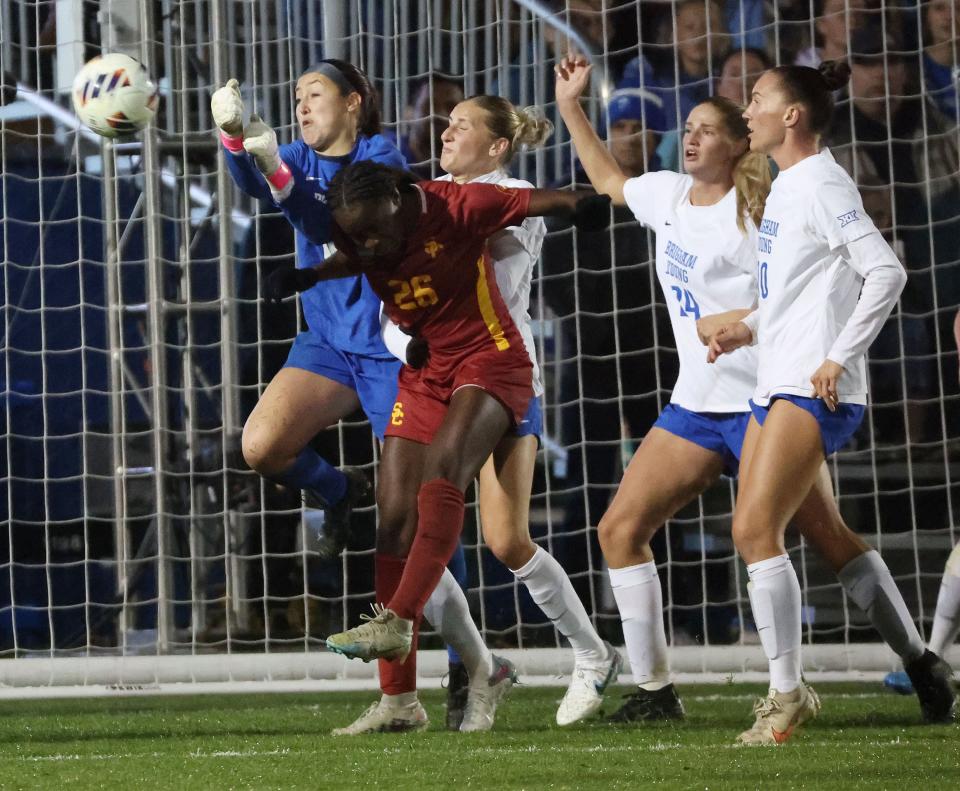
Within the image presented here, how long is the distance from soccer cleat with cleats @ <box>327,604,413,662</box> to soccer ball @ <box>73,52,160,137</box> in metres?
2.05

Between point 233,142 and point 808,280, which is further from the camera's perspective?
point 233,142

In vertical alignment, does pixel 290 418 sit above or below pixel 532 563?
above

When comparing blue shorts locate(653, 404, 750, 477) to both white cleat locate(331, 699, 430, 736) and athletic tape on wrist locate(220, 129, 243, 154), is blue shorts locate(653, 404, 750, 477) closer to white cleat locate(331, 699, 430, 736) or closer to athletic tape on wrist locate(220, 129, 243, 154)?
white cleat locate(331, 699, 430, 736)

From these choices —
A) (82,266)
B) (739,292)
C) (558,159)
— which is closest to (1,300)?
(82,266)

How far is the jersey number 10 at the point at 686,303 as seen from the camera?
4.65m

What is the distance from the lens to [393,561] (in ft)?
14.0

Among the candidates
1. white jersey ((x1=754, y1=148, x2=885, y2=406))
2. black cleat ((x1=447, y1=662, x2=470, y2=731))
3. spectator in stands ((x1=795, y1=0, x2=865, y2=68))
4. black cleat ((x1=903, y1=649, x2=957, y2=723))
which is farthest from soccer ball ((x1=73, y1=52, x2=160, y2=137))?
spectator in stands ((x1=795, y1=0, x2=865, y2=68))

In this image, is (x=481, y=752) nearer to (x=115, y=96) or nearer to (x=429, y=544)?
(x=429, y=544)

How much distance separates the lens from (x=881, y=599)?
449 centimetres

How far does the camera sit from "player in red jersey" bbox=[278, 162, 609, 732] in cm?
410

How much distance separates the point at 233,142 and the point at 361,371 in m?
0.86

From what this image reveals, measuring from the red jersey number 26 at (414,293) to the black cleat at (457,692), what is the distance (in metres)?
1.12

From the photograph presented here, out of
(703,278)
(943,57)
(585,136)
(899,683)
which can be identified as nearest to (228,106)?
(585,136)

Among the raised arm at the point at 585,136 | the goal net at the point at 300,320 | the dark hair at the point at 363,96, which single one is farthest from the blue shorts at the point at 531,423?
the goal net at the point at 300,320
